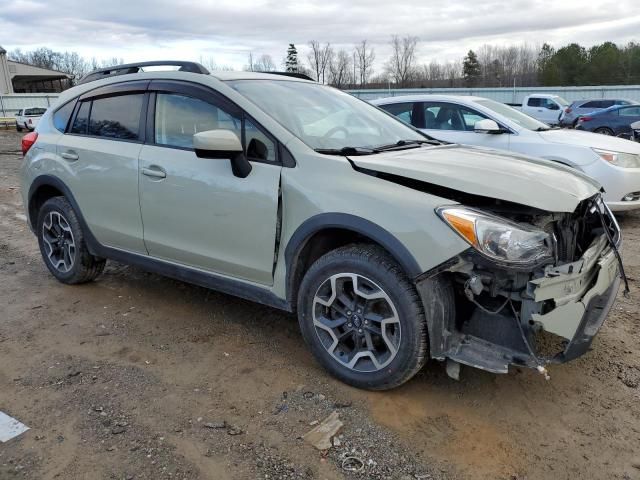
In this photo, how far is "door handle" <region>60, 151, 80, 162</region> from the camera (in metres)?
4.37

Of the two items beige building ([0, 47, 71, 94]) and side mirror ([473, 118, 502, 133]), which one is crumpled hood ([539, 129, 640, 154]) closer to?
side mirror ([473, 118, 502, 133])

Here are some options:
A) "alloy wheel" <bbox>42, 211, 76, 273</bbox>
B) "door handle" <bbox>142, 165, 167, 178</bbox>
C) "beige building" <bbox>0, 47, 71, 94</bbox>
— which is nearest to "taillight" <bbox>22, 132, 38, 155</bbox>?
"alloy wheel" <bbox>42, 211, 76, 273</bbox>

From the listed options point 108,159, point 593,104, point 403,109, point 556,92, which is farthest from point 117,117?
point 556,92

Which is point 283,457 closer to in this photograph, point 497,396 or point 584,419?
point 497,396

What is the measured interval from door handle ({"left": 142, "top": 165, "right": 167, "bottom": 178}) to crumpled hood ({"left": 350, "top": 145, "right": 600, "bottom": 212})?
142 centimetres

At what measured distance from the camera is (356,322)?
2.99 meters

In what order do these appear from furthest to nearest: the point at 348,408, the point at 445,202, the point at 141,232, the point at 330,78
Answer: the point at 330,78 → the point at 141,232 → the point at 348,408 → the point at 445,202

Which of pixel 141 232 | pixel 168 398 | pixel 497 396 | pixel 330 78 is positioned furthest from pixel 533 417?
pixel 330 78

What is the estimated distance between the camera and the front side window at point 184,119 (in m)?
3.52

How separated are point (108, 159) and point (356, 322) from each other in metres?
2.37

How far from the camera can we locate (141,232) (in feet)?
13.0

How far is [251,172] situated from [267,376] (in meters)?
1.25

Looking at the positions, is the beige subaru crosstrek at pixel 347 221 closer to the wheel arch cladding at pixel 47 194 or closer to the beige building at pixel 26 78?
the wheel arch cladding at pixel 47 194

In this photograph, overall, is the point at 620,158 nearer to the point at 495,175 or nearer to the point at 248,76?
the point at 495,175
